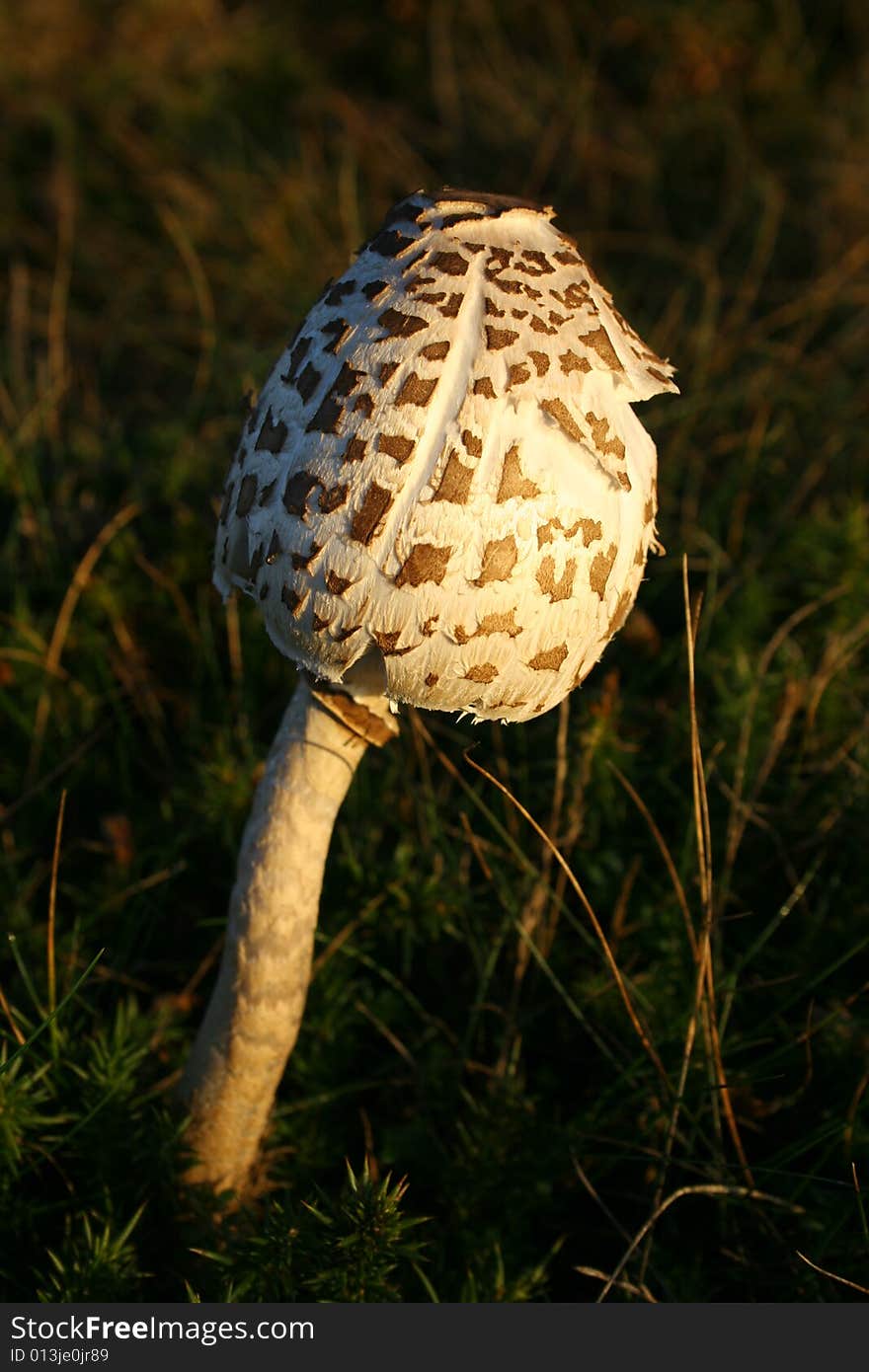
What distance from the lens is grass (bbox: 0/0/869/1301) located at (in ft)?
8.17

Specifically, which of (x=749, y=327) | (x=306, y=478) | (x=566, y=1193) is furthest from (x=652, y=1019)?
(x=749, y=327)

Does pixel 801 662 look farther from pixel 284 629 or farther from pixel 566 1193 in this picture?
pixel 284 629

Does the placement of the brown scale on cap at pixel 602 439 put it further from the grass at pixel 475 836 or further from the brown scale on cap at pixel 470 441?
the grass at pixel 475 836

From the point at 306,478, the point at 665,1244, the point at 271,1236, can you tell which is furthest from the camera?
the point at 665,1244

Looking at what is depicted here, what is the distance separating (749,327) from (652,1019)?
3.25 metres

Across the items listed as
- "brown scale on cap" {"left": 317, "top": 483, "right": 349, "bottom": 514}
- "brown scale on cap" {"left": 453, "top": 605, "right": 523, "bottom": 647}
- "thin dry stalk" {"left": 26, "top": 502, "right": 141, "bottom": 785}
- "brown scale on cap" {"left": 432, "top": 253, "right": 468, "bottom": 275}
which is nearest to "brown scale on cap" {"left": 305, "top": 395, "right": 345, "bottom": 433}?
"brown scale on cap" {"left": 317, "top": 483, "right": 349, "bottom": 514}

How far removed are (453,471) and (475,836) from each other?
4.16ft

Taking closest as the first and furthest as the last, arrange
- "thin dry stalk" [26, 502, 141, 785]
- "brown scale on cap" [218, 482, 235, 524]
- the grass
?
1. "brown scale on cap" [218, 482, 235, 524]
2. the grass
3. "thin dry stalk" [26, 502, 141, 785]

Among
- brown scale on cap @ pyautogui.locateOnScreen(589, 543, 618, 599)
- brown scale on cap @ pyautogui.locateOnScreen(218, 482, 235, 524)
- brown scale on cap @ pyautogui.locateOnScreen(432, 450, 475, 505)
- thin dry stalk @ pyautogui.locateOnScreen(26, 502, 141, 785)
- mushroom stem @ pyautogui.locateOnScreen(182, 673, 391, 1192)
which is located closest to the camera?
brown scale on cap @ pyautogui.locateOnScreen(432, 450, 475, 505)

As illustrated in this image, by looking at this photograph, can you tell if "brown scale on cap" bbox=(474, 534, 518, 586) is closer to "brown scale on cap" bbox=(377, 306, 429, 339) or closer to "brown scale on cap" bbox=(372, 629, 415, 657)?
"brown scale on cap" bbox=(372, 629, 415, 657)

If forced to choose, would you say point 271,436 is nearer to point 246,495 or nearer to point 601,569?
point 246,495

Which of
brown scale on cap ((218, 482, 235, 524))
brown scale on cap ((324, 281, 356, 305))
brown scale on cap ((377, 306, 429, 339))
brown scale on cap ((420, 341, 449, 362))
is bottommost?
brown scale on cap ((218, 482, 235, 524))

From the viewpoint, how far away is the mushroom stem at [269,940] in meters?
2.38

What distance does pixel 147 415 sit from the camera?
4.74 m
